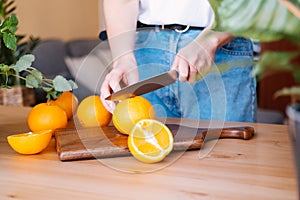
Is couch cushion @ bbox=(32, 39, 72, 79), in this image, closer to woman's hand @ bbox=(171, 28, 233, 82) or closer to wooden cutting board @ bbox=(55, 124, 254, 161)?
woman's hand @ bbox=(171, 28, 233, 82)

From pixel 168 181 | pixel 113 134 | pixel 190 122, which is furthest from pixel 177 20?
pixel 168 181

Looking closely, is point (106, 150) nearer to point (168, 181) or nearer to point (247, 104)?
point (168, 181)

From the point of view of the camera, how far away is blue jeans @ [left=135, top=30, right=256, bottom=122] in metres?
1.32

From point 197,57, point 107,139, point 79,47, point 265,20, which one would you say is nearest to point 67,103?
point 107,139

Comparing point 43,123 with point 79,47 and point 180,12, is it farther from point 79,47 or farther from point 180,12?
point 79,47

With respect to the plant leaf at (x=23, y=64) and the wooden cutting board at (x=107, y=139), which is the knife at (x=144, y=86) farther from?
the plant leaf at (x=23, y=64)

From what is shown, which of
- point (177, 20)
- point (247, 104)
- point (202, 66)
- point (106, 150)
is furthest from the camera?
point (247, 104)

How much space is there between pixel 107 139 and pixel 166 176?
0.66 ft

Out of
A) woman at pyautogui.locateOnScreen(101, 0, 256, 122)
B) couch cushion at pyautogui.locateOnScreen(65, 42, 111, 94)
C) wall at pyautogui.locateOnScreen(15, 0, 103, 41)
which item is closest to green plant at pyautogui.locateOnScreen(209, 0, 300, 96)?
couch cushion at pyautogui.locateOnScreen(65, 42, 111, 94)

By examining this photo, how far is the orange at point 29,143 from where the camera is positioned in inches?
35.6

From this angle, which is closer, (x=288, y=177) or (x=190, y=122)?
(x=288, y=177)

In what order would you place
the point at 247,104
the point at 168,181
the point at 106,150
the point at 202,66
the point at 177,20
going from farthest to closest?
the point at 247,104 → the point at 177,20 → the point at 202,66 → the point at 106,150 → the point at 168,181

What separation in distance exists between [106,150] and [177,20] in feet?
1.75

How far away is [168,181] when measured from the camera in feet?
2.57
